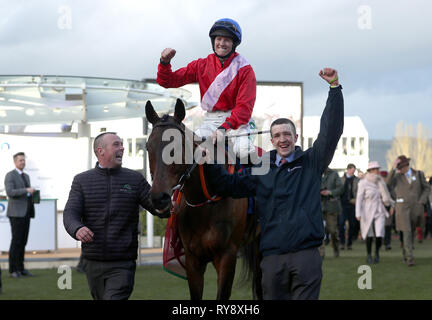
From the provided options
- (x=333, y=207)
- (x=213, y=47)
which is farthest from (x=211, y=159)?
(x=333, y=207)

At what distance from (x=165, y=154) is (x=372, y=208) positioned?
943cm

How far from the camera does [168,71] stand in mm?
5504

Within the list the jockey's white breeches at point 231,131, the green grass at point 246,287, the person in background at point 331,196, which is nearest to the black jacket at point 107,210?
the jockey's white breeches at point 231,131

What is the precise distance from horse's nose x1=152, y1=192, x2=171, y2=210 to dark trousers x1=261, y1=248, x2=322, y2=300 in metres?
0.73

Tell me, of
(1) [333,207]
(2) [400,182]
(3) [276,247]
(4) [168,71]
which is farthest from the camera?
(1) [333,207]

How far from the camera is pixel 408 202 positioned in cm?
1262

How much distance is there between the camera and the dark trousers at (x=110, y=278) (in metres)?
4.81

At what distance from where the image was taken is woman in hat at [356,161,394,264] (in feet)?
43.1

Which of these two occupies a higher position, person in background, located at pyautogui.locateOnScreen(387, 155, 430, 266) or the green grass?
person in background, located at pyautogui.locateOnScreen(387, 155, 430, 266)
